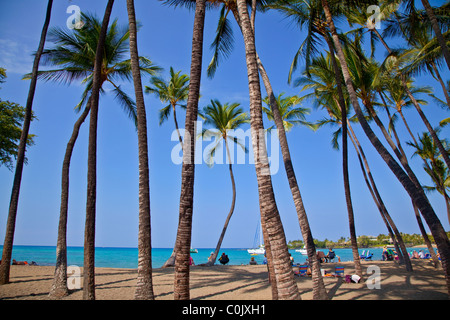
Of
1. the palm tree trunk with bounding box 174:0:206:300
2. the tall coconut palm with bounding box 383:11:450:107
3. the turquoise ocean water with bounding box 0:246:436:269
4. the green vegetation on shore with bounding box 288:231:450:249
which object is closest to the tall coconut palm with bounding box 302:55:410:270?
the tall coconut palm with bounding box 383:11:450:107

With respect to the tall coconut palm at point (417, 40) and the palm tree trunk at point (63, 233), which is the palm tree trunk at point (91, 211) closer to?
the palm tree trunk at point (63, 233)

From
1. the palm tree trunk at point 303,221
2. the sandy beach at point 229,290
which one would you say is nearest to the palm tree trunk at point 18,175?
the sandy beach at point 229,290

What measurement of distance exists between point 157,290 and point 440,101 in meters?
22.3

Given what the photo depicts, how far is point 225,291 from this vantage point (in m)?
8.73

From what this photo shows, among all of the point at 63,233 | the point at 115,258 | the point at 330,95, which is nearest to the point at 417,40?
the point at 330,95

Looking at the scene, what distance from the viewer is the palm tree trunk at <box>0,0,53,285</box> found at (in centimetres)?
862

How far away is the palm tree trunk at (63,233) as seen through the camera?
7.58 meters

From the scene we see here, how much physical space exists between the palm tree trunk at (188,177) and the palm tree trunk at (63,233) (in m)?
4.99

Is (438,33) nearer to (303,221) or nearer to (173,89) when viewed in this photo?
(303,221)

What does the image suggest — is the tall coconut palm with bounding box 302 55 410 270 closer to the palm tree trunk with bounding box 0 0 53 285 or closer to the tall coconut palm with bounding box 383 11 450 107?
the tall coconut palm with bounding box 383 11 450 107

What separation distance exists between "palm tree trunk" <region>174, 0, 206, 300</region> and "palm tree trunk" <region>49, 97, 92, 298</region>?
4.99 meters

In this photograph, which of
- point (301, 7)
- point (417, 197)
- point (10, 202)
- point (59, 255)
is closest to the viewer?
point (417, 197)
